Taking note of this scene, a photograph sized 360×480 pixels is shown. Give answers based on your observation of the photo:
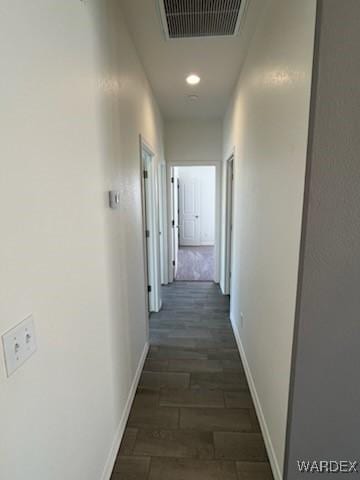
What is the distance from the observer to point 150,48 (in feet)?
7.61

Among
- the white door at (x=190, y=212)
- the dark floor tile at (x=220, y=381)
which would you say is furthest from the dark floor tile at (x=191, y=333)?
the white door at (x=190, y=212)

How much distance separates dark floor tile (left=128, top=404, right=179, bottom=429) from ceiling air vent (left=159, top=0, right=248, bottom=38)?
277 centimetres

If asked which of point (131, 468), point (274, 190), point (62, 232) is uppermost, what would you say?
point (274, 190)

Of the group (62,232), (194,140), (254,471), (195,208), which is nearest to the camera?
(62,232)

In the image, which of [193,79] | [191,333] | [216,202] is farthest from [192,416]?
[216,202]

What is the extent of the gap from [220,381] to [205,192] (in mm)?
6234

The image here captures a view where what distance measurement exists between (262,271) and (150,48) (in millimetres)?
2076

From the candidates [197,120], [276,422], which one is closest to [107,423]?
[276,422]

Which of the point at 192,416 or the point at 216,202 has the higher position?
the point at 216,202

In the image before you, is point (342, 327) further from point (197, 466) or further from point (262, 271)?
point (197, 466)

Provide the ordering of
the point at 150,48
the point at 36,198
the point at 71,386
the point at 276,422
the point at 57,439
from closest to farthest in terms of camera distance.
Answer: the point at 36,198, the point at 57,439, the point at 71,386, the point at 276,422, the point at 150,48

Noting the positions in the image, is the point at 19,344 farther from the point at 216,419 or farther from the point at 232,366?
the point at 232,366

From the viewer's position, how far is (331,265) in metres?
1.16

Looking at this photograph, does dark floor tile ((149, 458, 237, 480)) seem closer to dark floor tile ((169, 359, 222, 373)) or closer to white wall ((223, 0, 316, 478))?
white wall ((223, 0, 316, 478))
